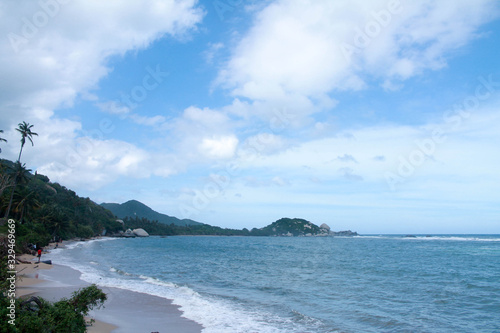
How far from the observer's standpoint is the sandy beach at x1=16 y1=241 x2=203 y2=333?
15.7 meters

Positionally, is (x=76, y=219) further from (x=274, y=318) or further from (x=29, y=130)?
(x=274, y=318)

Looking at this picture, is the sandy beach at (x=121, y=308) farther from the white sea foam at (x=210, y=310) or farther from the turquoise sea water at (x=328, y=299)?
the turquoise sea water at (x=328, y=299)

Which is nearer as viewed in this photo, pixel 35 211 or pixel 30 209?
pixel 30 209

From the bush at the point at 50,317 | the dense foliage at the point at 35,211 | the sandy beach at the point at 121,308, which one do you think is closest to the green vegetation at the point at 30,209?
the dense foliage at the point at 35,211

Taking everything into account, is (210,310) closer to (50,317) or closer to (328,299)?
(328,299)

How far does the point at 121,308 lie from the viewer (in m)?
19.4

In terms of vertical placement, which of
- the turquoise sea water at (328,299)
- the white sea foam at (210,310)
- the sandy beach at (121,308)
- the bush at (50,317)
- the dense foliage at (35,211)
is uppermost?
the dense foliage at (35,211)

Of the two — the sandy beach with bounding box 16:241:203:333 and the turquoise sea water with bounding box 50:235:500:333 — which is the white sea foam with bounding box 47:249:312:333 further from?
the sandy beach with bounding box 16:241:203:333

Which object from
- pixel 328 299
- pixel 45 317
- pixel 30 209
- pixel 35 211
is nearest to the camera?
pixel 45 317

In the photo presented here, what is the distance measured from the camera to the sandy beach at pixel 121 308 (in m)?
15.7

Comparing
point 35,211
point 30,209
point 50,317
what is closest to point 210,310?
point 50,317

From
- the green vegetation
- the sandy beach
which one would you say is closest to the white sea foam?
the sandy beach

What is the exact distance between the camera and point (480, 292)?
27.8m

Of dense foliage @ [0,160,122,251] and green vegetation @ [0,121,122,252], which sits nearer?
green vegetation @ [0,121,122,252]
